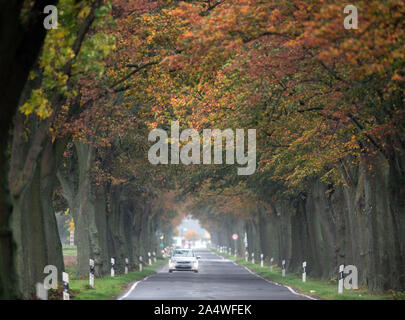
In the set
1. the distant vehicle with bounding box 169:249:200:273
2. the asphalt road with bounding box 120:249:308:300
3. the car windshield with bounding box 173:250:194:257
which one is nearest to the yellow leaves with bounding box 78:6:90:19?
the asphalt road with bounding box 120:249:308:300

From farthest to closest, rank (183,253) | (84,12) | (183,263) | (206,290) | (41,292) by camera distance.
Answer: (183,253)
(183,263)
(206,290)
(41,292)
(84,12)

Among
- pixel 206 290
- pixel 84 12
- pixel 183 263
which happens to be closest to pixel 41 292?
pixel 84 12

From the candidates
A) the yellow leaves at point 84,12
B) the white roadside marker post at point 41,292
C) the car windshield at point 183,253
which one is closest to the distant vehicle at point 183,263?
the car windshield at point 183,253

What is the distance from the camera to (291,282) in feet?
117

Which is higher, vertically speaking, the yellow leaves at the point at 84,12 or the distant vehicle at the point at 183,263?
the yellow leaves at the point at 84,12

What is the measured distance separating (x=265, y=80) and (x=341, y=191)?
14992 mm

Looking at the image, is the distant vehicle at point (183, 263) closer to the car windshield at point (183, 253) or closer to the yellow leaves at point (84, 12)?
the car windshield at point (183, 253)

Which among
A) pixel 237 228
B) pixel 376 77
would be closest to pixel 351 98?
pixel 376 77

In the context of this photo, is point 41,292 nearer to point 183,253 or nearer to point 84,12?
point 84,12

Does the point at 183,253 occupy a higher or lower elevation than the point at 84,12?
lower

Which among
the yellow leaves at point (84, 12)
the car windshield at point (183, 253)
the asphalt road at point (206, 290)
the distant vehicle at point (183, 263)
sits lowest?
the asphalt road at point (206, 290)

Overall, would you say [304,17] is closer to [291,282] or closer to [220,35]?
[220,35]

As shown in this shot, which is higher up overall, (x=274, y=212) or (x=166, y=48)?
(x=166, y=48)

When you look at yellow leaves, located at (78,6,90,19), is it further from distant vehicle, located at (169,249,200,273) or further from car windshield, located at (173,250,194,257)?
car windshield, located at (173,250,194,257)
